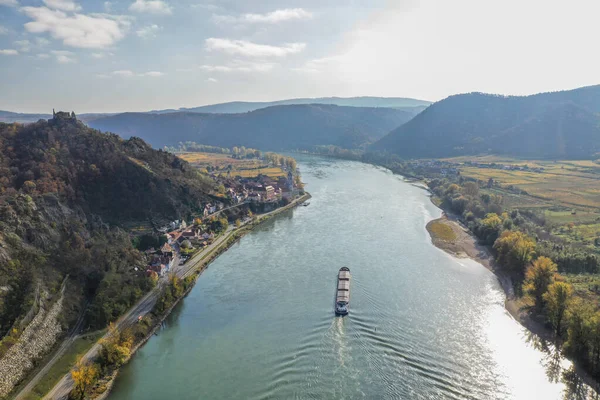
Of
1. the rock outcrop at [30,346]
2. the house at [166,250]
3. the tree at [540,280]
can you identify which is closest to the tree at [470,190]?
the tree at [540,280]

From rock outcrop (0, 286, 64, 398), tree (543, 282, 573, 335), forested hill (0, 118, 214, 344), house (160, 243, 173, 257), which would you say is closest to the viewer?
rock outcrop (0, 286, 64, 398)

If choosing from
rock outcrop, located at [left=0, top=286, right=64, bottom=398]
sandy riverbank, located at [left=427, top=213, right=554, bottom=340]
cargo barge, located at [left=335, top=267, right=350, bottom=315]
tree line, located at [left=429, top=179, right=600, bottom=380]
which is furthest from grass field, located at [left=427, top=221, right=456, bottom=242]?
rock outcrop, located at [left=0, top=286, right=64, bottom=398]

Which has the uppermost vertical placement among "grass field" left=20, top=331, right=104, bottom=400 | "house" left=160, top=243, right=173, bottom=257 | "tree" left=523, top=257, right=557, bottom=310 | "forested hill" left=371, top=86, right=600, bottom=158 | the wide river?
"forested hill" left=371, top=86, right=600, bottom=158

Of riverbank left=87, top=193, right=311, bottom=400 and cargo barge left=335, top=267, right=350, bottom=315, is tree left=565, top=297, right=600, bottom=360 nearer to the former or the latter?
cargo barge left=335, top=267, right=350, bottom=315

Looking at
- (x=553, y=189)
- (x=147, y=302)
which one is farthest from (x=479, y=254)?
(x=553, y=189)

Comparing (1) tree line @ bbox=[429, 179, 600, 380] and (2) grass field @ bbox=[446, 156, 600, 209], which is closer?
(1) tree line @ bbox=[429, 179, 600, 380]

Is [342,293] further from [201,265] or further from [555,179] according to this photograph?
[555,179]
